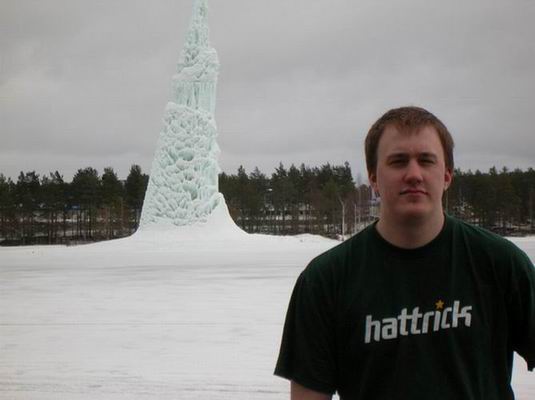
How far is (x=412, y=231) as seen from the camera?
6.50ft

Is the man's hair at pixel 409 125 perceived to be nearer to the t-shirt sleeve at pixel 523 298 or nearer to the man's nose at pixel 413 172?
the man's nose at pixel 413 172

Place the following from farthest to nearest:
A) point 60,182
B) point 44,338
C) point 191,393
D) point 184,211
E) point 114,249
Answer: point 60,182
point 184,211
point 114,249
point 44,338
point 191,393

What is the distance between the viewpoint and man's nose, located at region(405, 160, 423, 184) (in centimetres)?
193

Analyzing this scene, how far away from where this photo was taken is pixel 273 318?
9234 mm

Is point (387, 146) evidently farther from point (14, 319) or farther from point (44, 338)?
point (14, 319)

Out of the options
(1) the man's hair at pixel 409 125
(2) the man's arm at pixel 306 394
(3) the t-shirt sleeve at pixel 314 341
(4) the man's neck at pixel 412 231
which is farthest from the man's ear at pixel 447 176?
(2) the man's arm at pixel 306 394

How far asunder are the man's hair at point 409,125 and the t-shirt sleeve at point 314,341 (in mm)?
482

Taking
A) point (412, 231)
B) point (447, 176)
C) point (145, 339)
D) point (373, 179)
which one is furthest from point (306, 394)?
point (145, 339)

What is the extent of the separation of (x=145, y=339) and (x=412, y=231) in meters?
6.41

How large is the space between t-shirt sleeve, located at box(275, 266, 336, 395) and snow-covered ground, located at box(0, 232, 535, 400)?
334cm

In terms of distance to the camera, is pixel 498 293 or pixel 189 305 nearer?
pixel 498 293

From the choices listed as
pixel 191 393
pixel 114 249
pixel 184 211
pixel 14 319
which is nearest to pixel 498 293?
pixel 191 393

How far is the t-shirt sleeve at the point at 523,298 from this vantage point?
1977 millimetres

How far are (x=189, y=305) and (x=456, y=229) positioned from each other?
30.2 ft
